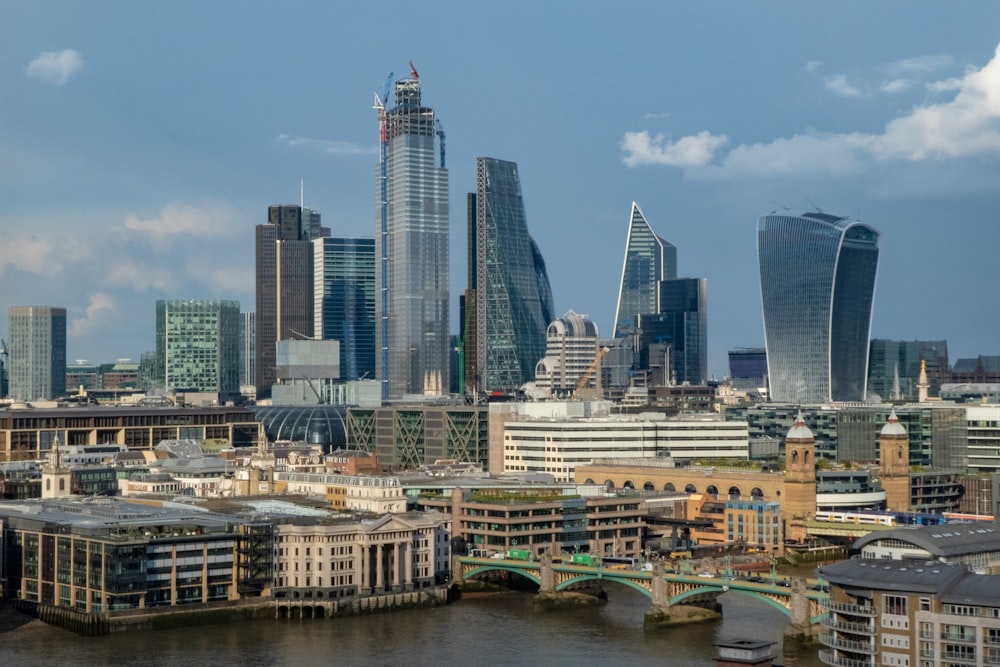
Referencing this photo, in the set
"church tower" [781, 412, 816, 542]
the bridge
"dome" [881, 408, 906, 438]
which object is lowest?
the bridge

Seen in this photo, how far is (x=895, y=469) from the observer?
452 feet

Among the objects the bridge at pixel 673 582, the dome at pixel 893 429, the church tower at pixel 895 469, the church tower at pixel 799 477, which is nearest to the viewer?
the bridge at pixel 673 582

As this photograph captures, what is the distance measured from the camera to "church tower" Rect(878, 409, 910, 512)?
137 metres

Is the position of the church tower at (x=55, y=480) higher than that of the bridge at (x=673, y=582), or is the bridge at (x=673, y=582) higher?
the church tower at (x=55, y=480)

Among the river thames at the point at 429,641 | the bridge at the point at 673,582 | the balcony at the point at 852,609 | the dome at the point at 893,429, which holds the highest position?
the dome at the point at 893,429

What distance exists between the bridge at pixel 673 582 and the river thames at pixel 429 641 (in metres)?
1.76

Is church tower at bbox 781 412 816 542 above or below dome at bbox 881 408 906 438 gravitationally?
below

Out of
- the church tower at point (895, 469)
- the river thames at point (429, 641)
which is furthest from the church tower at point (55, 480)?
the church tower at point (895, 469)

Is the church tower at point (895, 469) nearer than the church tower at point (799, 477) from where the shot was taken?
No

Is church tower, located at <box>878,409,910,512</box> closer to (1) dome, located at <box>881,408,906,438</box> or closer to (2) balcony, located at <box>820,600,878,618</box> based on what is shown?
(1) dome, located at <box>881,408,906,438</box>

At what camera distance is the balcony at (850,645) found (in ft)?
217

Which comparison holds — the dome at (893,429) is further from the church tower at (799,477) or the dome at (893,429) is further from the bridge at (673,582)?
the bridge at (673,582)

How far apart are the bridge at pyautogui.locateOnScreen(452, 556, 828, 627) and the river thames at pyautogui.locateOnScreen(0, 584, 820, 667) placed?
1.76 m

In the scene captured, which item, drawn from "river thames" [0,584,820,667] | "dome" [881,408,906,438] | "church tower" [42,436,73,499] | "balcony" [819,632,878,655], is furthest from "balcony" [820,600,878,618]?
"church tower" [42,436,73,499]
